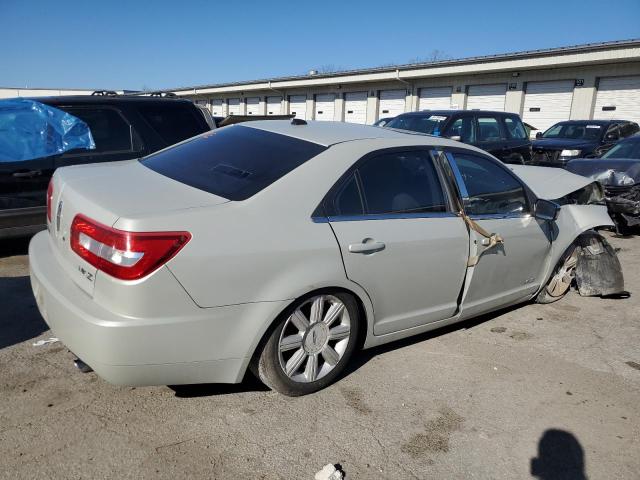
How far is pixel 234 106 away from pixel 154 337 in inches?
1615

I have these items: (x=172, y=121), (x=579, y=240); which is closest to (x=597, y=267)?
(x=579, y=240)

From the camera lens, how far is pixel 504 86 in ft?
69.1

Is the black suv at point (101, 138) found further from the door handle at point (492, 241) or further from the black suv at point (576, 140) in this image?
the black suv at point (576, 140)

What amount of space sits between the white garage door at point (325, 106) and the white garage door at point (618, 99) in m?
15.1

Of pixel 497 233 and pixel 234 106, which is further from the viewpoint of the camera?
pixel 234 106

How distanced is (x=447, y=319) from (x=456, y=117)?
22.8 ft

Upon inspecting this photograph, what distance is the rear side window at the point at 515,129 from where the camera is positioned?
1082cm

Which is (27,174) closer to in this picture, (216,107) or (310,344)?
(310,344)

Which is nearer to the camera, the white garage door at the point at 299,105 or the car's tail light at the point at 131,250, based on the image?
the car's tail light at the point at 131,250

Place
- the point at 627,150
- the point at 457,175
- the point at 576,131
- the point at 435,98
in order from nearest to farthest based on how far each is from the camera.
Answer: the point at 457,175 < the point at 627,150 < the point at 576,131 < the point at 435,98

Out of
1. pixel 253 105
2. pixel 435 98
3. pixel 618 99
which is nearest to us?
pixel 618 99

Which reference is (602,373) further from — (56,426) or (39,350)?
(39,350)

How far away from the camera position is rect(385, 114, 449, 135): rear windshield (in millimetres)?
9547

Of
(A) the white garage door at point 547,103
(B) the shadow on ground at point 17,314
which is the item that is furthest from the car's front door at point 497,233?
(A) the white garage door at point 547,103
